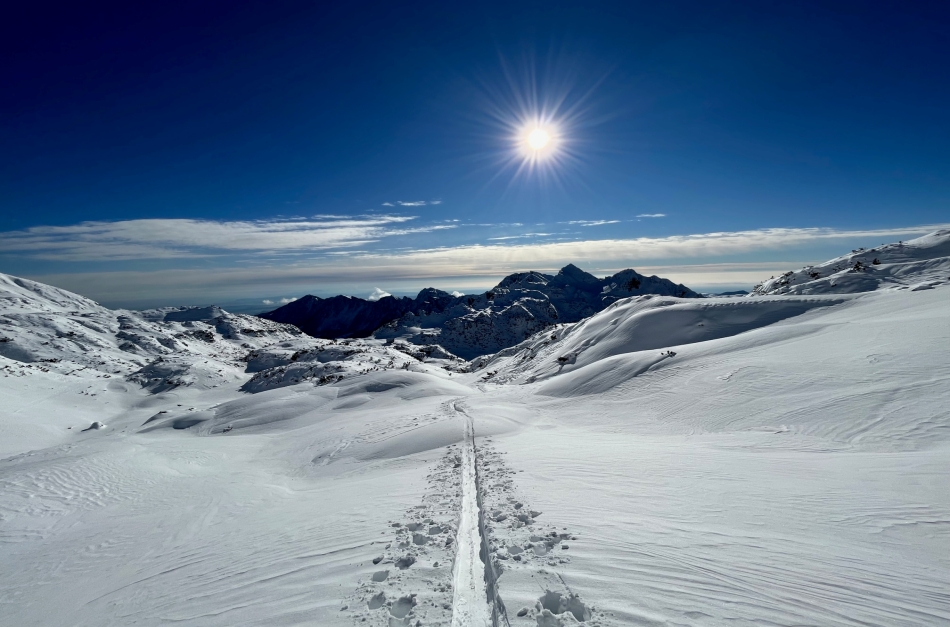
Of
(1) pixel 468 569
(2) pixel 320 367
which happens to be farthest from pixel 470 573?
(2) pixel 320 367

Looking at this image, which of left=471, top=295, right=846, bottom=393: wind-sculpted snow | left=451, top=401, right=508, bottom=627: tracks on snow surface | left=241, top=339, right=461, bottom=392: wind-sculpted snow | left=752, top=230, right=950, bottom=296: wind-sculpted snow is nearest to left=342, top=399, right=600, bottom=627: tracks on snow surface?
left=451, top=401, right=508, bottom=627: tracks on snow surface

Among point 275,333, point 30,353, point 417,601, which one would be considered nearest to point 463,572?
point 417,601

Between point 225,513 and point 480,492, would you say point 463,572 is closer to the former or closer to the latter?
point 480,492

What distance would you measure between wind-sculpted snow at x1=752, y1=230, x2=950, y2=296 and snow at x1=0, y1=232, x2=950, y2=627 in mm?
1434

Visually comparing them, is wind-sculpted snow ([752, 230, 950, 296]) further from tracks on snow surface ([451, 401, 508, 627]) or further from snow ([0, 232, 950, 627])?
tracks on snow surface ([451, 401, 508, 627])

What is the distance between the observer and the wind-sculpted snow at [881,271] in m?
28.0

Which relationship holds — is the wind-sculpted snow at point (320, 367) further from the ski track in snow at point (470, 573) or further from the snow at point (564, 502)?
the ski track in snow at point (470, 573)

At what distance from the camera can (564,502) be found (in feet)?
26.2

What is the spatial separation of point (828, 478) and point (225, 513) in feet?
49.2

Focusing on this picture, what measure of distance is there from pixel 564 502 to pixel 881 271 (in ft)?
125

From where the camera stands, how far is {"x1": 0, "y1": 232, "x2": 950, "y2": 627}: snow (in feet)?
16.1

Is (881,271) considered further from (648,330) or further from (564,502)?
(564,502)

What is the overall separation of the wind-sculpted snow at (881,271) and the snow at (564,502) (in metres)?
1.43

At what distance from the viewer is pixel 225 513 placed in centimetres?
1085
